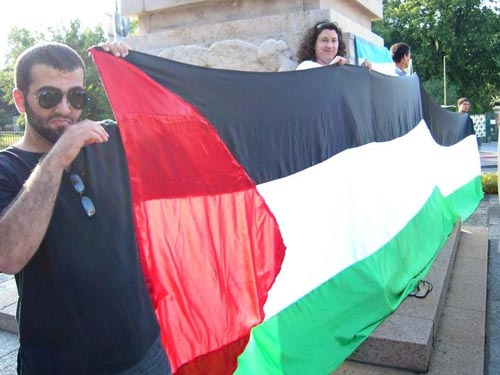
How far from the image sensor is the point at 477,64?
32.5 meters

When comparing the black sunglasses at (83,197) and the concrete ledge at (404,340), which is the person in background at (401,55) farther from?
the black sunglasses at (83,197)

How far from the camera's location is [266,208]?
264 centimetres

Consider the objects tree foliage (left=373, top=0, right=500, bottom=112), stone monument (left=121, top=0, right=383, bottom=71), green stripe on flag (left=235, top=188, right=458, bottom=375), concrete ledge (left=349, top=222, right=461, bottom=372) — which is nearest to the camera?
green stripe on flag (left=235, top=188, right=458, bottom=375)

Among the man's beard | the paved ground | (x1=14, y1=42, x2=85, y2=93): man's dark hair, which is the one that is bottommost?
the paved ground

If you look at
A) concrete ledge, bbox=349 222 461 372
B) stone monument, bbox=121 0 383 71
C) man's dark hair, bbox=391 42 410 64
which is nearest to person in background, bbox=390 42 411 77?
man's dark hair, bbox=391 42 410 64

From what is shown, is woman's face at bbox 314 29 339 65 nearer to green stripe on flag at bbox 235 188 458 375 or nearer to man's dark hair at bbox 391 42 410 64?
green stripe on flag at bbox 235 188 458 375

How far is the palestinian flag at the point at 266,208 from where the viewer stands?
6.98 feet

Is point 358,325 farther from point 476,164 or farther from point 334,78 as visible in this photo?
point 476,164

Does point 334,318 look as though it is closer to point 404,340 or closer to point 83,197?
point 404,340

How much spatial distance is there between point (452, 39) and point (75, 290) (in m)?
33.5

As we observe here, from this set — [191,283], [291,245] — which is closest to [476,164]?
[291,245]

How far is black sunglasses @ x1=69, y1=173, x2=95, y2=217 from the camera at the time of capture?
5.25 ft

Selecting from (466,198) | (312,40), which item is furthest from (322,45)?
(466,198)

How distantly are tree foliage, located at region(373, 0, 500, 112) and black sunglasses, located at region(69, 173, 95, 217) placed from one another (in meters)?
30.9
